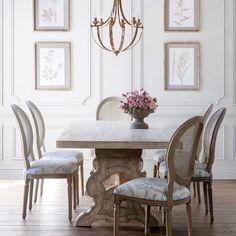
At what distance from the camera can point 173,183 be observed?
325 cm

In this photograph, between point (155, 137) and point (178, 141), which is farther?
point (155, 137)

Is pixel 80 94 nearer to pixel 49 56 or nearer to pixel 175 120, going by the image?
pixel 49 56

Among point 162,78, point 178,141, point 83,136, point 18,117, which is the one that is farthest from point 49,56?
point 178,141

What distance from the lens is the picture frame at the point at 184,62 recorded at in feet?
19.5

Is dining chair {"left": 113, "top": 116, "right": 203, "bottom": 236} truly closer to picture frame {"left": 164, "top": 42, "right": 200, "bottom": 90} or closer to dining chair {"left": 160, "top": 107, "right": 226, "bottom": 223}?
dining chair {"left": 160, "top": 107, "right": 226, "bottom": 223}

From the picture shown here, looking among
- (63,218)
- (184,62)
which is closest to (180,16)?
(184,62)

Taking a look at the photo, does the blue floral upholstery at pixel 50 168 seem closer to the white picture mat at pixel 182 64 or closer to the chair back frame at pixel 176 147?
the chair back frame at pixel 176 147

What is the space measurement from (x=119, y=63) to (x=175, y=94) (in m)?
0.76

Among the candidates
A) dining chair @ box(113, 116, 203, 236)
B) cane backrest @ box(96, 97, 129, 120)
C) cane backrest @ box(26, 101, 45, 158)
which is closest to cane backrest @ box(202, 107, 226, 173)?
dining chair @ box(113, 116, 203, 236)

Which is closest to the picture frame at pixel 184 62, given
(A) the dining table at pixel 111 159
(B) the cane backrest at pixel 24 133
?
(A) the dining table at pixel 111 159

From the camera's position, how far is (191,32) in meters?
5.97

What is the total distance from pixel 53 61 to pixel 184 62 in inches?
60.5

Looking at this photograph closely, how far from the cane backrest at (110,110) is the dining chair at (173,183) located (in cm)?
206

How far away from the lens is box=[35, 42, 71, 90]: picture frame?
5980 millimetres
